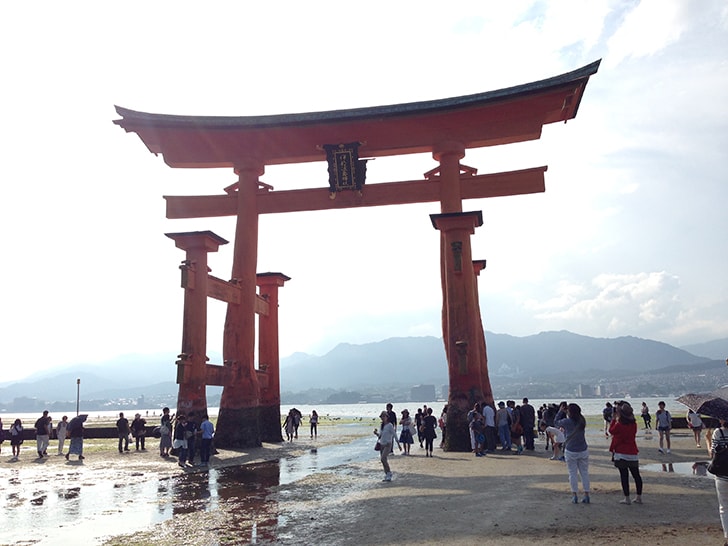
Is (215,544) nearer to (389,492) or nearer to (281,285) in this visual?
(389,492)

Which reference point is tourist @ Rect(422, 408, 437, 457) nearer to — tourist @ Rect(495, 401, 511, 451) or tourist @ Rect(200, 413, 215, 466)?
tourist @ Rect(495, 401, 511, 451)

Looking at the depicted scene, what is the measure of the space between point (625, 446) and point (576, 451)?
69cm

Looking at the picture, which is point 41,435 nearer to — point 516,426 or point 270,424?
A: point 270,424

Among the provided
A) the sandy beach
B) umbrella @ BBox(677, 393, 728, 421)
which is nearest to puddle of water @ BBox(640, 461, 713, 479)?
the sandy beach

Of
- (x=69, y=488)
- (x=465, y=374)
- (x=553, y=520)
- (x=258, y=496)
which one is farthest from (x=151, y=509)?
(x=465, y=374)

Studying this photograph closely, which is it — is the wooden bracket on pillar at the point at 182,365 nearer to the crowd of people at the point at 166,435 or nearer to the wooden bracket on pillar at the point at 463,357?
the crowd of people at the point at 166,435

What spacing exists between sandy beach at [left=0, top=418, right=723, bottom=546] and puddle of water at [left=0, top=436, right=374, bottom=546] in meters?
0.05

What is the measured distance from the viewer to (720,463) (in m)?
5.87

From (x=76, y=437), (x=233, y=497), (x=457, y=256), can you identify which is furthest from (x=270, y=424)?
(x=233, y=497)

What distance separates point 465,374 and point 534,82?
9.85 meters

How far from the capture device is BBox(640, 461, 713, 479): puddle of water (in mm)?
11445

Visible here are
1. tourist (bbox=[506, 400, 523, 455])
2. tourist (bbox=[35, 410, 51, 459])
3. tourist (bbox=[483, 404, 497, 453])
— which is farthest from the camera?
tourist (bbox=[35, 410, 51, 459])

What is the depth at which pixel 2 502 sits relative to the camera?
10367mm

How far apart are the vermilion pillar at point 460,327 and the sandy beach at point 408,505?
1.80 m
